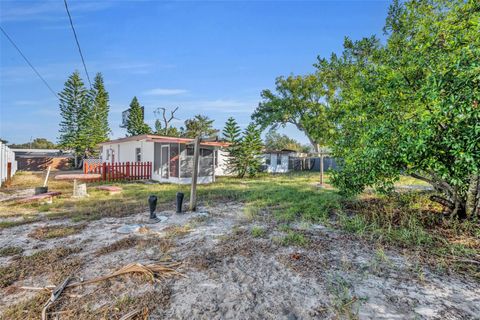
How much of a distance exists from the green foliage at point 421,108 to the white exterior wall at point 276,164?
14.5m

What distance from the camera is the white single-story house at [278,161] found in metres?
20.3

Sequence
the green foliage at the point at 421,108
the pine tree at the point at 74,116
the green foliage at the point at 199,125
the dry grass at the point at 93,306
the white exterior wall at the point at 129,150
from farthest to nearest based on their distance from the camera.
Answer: the green foliage at the point at 199,125 → the pine tree at the point at 74,116 → the white exterior wall at the point at 129,150 → the green foliage at the point at 421,108 → the dry grass at the point at 93,306

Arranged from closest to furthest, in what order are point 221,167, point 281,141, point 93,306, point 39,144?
point 93,306, point 221,167, point 281,141, point 39,144

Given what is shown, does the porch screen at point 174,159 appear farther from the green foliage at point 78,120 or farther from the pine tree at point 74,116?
the pine tree at point 74,116

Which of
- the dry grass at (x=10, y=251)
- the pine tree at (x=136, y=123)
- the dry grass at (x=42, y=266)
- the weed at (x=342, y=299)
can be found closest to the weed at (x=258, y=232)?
the weed at (x=342, y=299)

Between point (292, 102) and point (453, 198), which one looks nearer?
point (453, 198)

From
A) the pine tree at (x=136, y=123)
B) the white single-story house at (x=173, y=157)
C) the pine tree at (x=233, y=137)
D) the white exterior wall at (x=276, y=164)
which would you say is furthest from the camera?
Answer: the pine tree at (x=136, y=123)

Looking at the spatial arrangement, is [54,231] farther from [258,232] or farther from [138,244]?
[258,232]

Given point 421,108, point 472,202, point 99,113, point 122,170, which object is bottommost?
point 472,202

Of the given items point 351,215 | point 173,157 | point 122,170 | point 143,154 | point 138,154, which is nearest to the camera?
point 351,215

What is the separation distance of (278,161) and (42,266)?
1951 cm

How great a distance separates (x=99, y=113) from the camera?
28.7 meters

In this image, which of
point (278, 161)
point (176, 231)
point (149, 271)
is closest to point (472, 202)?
point (176, 231)

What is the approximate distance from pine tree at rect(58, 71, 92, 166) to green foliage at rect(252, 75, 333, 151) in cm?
1949
